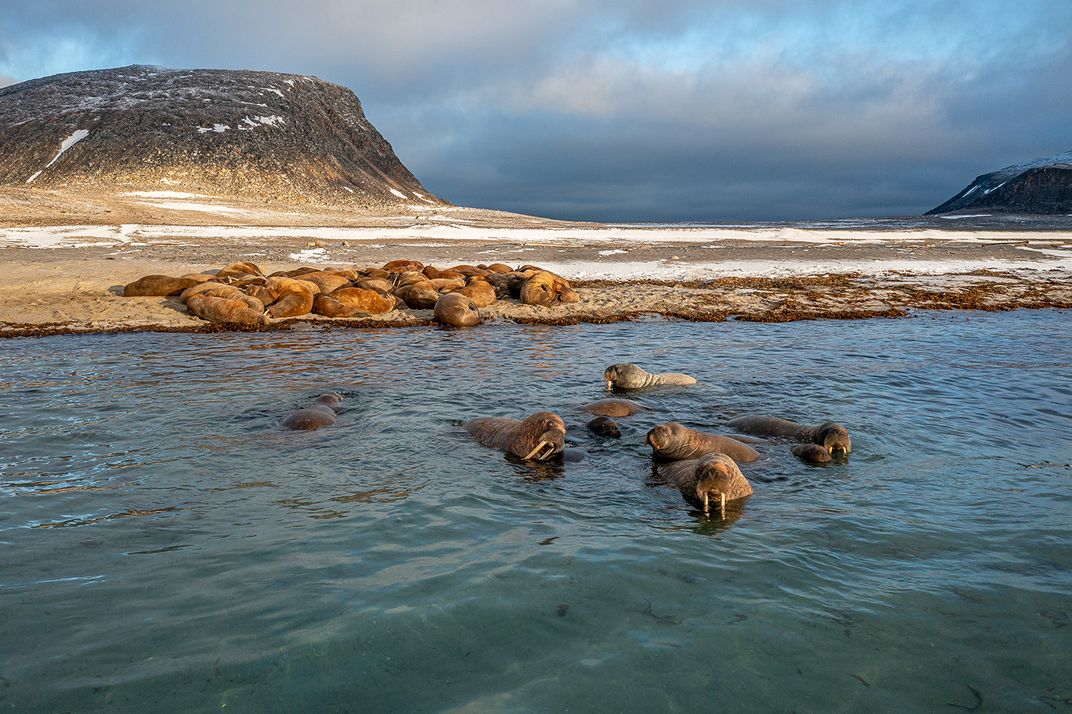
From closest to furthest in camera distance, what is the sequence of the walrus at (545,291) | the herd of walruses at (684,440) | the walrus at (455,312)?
the herd of walruses at (684,440), the walrus at (455,312), the walrus at (545,291)

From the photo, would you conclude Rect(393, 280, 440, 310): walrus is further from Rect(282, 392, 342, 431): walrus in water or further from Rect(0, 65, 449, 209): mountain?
Rect(0, 65, 449, 209): mountain

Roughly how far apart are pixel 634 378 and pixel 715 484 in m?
4.30

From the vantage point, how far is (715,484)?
5.81 metres

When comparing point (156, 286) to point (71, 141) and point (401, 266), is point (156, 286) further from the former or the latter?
point (71, 141)

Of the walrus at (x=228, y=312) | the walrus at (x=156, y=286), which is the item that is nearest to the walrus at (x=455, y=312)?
the walrus at (x=228, y=312)

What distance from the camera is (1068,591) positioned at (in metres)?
4.45

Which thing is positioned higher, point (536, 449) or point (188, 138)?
point (188, 138)

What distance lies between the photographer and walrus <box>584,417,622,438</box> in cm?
786

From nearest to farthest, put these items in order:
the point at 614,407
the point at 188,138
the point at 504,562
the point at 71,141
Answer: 1. the point at 504,562
2. the point at 614,407
3. the point at 188,138
4. the point at 71,141

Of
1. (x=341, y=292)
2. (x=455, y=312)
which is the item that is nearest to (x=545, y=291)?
(x=455, y=312)

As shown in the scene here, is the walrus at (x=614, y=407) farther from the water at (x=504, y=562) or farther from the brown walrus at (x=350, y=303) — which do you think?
the brown walrus at (x=350, y=303)

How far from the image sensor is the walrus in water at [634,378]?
33.0 ft

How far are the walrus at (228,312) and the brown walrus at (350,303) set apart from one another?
1.43 m

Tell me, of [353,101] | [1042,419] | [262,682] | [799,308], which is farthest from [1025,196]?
[262,682]
